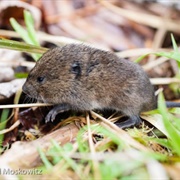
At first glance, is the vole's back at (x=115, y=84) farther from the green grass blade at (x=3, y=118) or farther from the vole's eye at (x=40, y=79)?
the green grass blade at (x=3, y=118)

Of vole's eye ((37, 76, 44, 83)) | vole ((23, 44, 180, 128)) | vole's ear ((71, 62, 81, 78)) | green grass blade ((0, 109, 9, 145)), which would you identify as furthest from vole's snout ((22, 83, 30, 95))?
Result: vole's ear ((71, 62, 81, 78))

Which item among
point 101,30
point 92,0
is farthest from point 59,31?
point 92,0

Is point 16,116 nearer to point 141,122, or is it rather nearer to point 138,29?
point 141,122

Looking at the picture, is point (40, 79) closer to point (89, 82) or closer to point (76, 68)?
point (76, 68)

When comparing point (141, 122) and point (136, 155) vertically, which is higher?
point (136, 155)

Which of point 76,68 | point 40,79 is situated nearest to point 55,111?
point 40,79

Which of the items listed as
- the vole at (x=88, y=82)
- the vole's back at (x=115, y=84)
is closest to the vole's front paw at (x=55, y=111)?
the vole at (x=88, y=82)

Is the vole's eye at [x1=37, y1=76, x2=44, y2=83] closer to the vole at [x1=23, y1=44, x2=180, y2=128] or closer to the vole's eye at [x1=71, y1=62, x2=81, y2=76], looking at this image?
the vole at [x1=23, y1=44, x2=180, y2=128]
